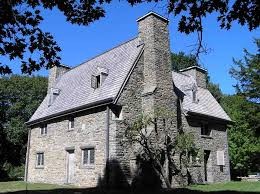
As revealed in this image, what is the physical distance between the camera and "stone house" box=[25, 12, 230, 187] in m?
20.3

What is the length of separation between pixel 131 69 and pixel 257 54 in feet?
30.2

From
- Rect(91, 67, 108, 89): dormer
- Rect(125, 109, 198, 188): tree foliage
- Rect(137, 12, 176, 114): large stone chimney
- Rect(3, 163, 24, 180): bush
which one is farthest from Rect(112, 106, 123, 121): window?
Rect(3, 163, 24, 180): bush

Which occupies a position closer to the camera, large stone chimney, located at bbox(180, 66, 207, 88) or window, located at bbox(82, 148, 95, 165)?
window, located at bbox(82, 148, 95, 165)

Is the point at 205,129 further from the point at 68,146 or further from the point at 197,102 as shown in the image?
the point at 68,146

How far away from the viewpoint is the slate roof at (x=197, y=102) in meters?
25.8

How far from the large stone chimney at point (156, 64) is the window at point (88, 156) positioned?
13.5 ft

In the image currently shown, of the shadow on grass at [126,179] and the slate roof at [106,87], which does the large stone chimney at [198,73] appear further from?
the shadow on grass at [126,179]

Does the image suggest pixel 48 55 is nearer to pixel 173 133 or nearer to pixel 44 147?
pixel 173 133

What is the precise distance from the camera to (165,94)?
2183 cm

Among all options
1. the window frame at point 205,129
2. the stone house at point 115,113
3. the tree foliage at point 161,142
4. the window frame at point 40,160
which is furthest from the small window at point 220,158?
the window frame at point 40,160

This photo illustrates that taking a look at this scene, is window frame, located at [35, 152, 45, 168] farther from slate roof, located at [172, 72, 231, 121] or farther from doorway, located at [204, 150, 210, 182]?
doorway, located at [204, 150, 210, 182]

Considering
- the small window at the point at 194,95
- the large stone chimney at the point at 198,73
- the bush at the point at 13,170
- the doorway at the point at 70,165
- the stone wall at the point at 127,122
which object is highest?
the large stone chimney at the point at 198,73

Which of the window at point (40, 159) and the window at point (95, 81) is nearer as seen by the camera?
the window at point (95, 81)

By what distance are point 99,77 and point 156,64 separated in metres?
4.07
